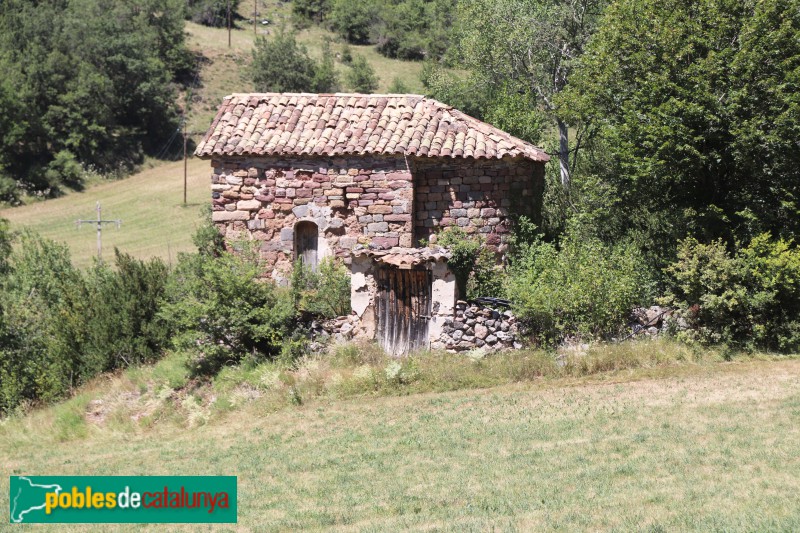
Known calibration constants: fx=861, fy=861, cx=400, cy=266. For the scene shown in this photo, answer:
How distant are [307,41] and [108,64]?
21.9 metres

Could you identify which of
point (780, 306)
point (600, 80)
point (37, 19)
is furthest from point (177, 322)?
point (37, 19)

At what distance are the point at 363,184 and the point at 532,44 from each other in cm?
1097

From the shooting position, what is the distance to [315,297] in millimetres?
18719

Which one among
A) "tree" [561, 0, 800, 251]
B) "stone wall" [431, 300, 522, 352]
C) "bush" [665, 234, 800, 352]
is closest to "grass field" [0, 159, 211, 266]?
"stone wall" [431, 300, 522, 352]

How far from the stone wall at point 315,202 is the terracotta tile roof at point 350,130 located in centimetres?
33

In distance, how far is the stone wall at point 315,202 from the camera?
63.5 feet

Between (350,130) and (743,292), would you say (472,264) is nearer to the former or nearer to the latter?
(350,130)

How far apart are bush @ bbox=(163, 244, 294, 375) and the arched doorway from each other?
1.30 m

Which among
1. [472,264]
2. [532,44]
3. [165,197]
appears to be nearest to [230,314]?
[472,264]

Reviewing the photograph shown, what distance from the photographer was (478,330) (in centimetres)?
1788

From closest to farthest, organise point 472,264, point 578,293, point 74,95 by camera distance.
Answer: point 578,293
point 472,264
point 74,95

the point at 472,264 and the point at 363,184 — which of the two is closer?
the point at 472,264

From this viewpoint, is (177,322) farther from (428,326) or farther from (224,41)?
(224,41)

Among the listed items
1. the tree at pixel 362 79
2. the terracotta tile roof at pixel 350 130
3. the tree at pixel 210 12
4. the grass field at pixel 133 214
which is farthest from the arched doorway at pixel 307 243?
the tree at pixel 210 12
